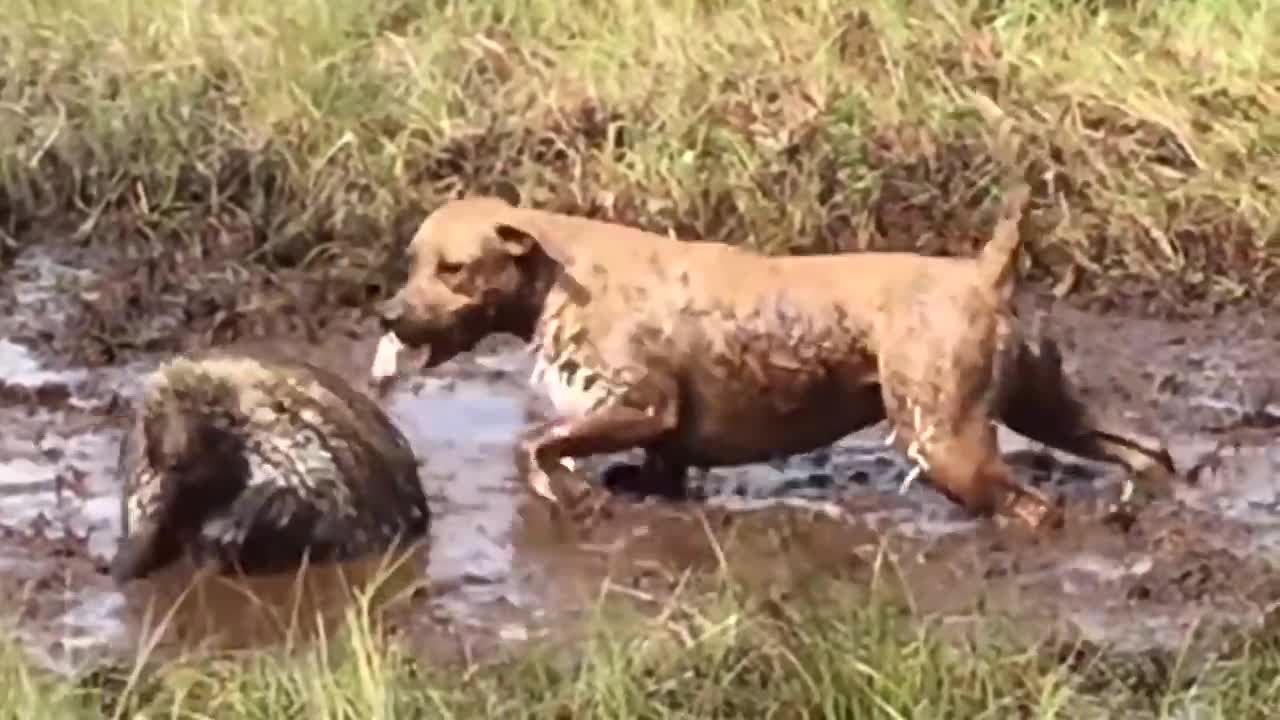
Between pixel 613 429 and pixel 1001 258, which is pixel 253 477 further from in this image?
pixel 1001 258

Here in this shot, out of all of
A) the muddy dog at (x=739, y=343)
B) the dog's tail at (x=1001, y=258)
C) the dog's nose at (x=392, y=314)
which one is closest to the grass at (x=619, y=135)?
the dog's nose at (x=392, y=314)

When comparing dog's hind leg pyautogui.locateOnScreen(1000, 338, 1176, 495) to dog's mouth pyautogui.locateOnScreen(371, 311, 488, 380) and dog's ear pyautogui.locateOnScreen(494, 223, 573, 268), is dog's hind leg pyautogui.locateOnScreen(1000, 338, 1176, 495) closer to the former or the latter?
dog's ear pyautogui.locateOnScreen(494, 223, 573, 268)

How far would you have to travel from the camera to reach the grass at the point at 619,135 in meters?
6.08

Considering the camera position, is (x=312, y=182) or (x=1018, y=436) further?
(x=312, y=182)

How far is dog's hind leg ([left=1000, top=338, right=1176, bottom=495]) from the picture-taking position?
14.8 feet

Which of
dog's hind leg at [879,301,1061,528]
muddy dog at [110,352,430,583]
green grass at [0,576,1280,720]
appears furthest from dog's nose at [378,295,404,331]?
green grass at [0,576,1280,720]

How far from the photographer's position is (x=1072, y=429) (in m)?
4.55

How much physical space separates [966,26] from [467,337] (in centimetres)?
286

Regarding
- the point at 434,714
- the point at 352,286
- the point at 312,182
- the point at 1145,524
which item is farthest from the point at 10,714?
the point at 312,182

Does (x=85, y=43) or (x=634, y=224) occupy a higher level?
(x=85, y=43)

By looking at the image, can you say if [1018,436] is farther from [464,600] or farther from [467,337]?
[464,600]

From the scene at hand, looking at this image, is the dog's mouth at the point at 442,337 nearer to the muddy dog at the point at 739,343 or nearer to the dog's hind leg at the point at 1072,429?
the muddy dog at the point at 739,343

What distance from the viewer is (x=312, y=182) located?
20.6 feet

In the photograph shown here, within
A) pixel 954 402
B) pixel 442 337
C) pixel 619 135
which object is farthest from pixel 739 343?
pixel 619 135
